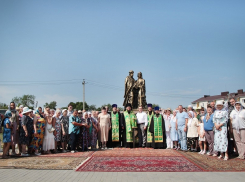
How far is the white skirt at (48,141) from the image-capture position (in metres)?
9.09

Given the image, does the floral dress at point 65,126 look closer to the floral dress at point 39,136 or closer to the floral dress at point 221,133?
the floral dress at point 39,136

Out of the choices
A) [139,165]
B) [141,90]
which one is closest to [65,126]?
[139,165]

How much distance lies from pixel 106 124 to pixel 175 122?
2850mm

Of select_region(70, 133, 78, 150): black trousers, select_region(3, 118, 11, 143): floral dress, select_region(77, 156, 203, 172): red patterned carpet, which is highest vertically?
Answer: select_region(3, 118, 11, 143): floral dress

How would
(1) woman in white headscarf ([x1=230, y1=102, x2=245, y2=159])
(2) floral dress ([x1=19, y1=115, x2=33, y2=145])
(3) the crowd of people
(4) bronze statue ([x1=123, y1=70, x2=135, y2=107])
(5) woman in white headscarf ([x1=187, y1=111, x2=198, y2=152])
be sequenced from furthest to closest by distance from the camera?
(4) bronze statue ([x1=123, y1=70, x2=135, y2=107]), (5) woman in white headscarf ([x1=187, y1=111, x2=198, y2=152]), (2) floral dress ([x1=19, y1=115, x2=33, y2=145]), (3) the crowd of people, (1) woman in white headscarf ([x1=230, y1=102, x2=245, y2=159])

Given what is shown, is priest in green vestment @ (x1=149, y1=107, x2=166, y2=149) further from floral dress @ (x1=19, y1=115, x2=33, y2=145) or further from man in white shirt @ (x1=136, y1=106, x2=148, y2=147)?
floral dress @ (x1=19, y1=115, x2=33, y2=145)

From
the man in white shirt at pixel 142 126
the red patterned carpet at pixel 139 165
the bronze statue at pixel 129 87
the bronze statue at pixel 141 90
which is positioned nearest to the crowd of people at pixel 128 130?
the man in white shirt at pixel 142 126

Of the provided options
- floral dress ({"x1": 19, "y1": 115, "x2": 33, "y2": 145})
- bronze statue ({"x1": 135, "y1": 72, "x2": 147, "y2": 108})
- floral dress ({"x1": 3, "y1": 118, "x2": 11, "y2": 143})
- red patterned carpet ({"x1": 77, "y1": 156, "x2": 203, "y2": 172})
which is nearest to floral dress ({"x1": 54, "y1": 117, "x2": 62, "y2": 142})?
floral dress ({"x1": 19, "y1": 115, "x2": 33, "y2": 145})

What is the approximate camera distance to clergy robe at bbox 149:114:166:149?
1068 centimetres

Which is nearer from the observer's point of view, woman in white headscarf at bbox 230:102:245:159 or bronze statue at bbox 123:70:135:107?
woman in white headscarf at bbox 230:102:245:159

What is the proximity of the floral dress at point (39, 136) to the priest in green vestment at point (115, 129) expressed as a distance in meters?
3.00

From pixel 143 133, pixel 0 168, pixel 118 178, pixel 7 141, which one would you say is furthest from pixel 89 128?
pixel 118 178

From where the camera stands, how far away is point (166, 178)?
5.11 metres

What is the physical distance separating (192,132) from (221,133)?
1673 mm
